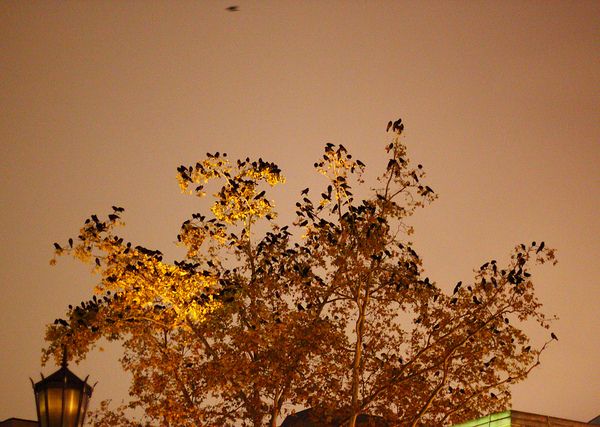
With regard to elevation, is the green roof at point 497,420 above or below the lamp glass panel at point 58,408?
above

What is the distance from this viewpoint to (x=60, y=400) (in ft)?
30.7

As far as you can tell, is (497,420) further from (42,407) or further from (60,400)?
(42,407)

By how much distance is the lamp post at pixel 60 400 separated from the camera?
30.7 feet

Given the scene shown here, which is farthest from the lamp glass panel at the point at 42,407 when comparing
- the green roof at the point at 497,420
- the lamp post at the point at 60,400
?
the green roof at the point at 497,420

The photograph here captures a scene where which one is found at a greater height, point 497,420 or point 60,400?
point 497,420

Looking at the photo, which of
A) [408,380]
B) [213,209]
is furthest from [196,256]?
[408,380]

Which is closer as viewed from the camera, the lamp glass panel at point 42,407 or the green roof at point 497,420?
the lamp glass panel at point 42,407

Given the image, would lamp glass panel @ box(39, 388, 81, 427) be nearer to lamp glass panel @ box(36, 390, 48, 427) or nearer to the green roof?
lamp glass panel @ box(36, 390, 48, 427)

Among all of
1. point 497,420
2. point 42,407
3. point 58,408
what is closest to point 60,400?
point 58,408

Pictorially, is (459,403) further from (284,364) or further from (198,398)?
(198,398)

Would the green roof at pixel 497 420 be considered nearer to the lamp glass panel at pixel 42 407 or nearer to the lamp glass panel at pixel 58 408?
the lamp glass panel at pixel 58 408

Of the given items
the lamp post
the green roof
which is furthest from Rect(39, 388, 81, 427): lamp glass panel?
the green roof

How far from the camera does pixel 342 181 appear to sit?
2155 centimetres

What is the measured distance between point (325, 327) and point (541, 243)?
6.53 m
